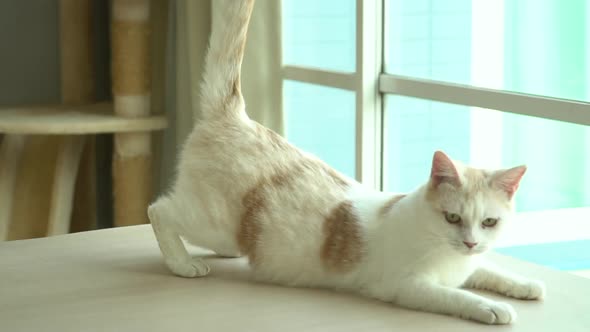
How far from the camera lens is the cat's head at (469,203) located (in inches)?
37.4

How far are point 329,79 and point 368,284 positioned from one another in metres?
0.84

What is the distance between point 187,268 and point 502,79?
0.64 m

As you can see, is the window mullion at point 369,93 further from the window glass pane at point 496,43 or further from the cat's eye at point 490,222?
the cat's eye at point 490,222

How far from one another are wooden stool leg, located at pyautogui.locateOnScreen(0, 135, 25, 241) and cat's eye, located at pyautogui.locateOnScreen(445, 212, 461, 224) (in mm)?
1435

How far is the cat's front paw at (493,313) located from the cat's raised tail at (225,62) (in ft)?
1.44

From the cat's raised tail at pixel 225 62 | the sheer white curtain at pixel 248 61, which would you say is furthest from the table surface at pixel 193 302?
the sheer white curtain at pixel 248 61

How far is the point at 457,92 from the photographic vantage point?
1.45 m

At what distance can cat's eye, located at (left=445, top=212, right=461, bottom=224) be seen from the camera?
0.96 metres

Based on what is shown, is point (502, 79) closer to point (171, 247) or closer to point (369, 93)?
point (369, 93)

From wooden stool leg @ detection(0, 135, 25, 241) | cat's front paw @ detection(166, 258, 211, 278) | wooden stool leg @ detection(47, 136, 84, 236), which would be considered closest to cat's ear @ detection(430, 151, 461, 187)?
cat's front paw @ detection(166, 258, 211, 278)

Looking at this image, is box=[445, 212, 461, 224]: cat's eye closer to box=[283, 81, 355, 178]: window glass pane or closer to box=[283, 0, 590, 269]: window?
box=[283, 0, 590, 269]: window

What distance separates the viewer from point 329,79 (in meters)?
1.80

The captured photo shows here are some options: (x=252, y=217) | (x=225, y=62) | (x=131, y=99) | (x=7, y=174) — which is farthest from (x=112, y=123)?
(x=252, y=217)

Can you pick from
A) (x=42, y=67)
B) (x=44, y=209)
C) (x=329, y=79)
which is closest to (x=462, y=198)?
(x=329, y=79)
